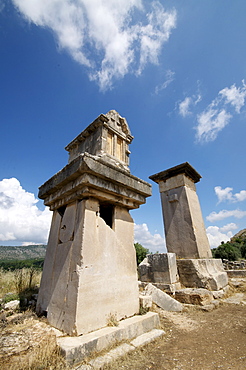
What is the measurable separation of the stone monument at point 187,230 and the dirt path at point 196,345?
1.03 meters

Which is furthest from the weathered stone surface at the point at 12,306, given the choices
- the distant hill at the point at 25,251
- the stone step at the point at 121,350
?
the distant hill at the point at 25,251

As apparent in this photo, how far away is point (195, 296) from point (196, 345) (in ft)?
5.65

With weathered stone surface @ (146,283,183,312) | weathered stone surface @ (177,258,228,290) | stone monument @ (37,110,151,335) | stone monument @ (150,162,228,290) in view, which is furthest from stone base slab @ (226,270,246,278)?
stone monument @ (37,110,151,335)

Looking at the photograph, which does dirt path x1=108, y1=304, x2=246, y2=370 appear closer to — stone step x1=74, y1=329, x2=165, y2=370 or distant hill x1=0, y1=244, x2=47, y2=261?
stone step x1=74, y1=329, x2=165, y2=370

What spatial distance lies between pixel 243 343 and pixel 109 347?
64.9 inches

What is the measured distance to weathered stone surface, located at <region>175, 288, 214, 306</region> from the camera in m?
3.62

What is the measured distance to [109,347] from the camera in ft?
5.79

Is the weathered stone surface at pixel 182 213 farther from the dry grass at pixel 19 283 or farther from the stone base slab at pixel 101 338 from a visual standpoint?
the dry grass at pixel 19 283

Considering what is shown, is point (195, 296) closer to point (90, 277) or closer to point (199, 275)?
point (199, 275)

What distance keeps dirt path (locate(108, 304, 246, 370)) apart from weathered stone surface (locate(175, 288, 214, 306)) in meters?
0.36

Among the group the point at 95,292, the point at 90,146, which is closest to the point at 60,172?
the point at 90,146

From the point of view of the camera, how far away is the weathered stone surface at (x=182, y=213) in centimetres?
482

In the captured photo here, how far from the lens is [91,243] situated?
210 cm

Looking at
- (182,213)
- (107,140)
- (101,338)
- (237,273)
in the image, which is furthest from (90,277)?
(237,273)
